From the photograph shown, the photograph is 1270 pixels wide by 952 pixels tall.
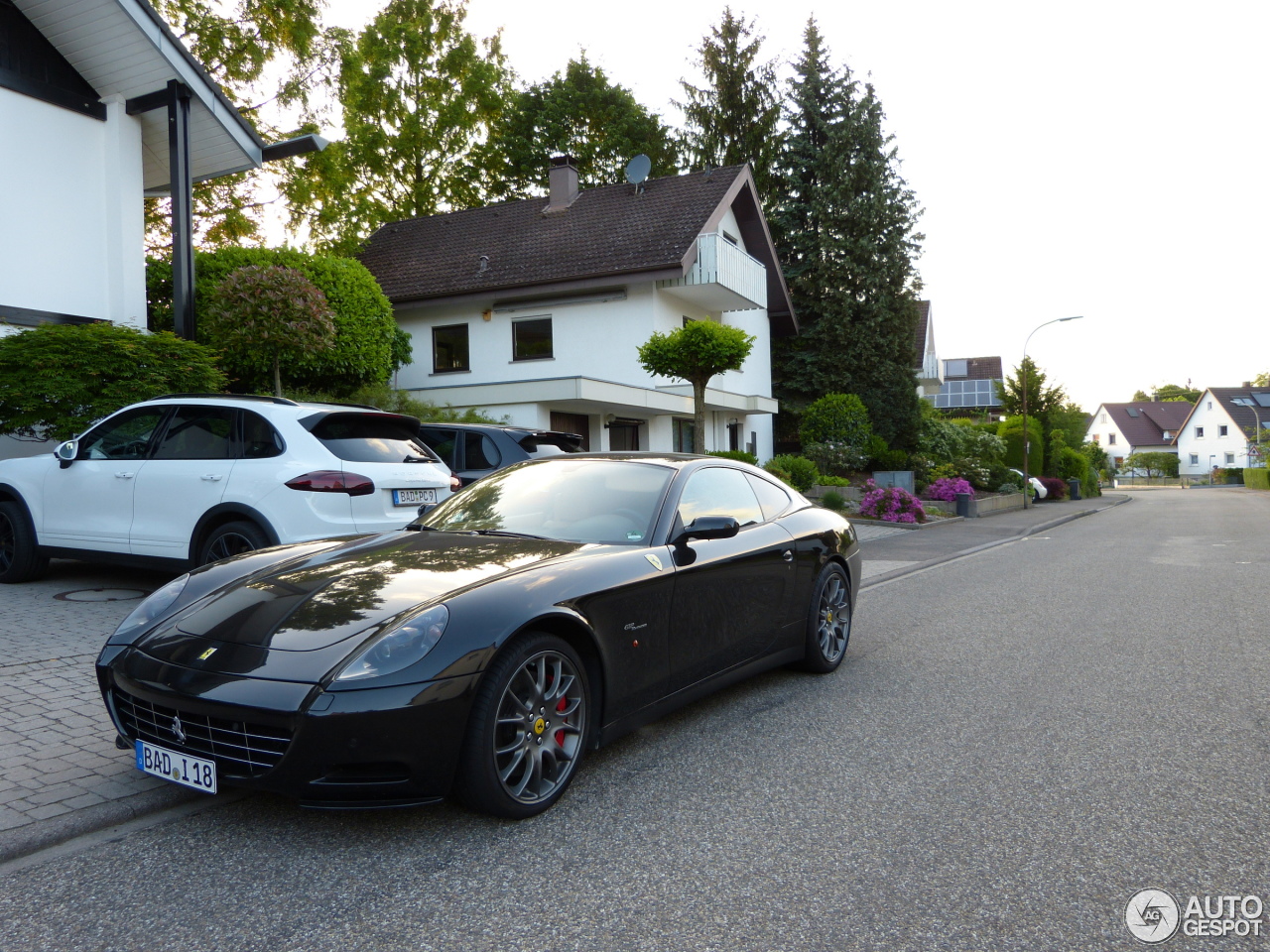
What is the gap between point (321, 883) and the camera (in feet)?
9.84

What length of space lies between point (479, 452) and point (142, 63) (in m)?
8.17

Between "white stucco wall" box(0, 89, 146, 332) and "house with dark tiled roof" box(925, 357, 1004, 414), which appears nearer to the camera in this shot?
"white stucco wall" box(0, 89, 146, 332)

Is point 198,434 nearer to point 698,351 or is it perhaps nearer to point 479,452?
point 479,452

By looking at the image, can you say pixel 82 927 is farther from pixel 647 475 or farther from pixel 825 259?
pixel 825 259

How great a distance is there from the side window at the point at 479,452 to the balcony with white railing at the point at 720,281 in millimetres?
12898

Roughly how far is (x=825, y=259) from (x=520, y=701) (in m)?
29.1

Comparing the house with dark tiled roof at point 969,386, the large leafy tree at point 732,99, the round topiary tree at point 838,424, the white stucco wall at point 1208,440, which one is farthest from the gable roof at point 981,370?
the round topiary tree at point 838,424

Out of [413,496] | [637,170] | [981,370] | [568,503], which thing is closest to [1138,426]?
[981,370]

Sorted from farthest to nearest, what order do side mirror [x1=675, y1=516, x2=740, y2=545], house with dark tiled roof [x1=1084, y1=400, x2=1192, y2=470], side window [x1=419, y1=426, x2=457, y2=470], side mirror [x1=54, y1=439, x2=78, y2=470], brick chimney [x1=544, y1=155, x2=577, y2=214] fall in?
house with dark tiled roof [x1=1084, y1=400, x2=1192, y2=470] → brick chimney [x1=544, y1=155, x2=577, y2=214] → side window [x1=419, y1=426, x2=457, y2=470] → side mirror [x1=54, y1=439, x2=78, y2=470] → side mirror [x1=675, y1=516, x2=740, y2=545]

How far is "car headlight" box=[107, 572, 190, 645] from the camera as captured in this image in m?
3.80

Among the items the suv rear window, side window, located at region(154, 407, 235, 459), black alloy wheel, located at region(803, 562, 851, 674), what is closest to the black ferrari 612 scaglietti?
black alloy wheel, located at region(803, 562, 851, 674)

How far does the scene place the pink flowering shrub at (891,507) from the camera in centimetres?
2105

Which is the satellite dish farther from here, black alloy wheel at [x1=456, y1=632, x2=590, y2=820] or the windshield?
black alloy wheel at [x1=456, y1=632, x2=590, y2=820]

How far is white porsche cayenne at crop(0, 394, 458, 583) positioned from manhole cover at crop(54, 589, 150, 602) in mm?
337
